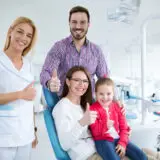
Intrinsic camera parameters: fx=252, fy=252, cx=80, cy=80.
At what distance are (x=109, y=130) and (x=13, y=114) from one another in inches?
20.3

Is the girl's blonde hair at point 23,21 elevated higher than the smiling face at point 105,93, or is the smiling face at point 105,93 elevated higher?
the girl's blonde hair at point 23,21

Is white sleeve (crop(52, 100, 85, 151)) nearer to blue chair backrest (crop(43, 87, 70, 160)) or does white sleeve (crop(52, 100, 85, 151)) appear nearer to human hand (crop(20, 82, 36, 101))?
blue chair backrest (crop(43, 87, 70, 160))

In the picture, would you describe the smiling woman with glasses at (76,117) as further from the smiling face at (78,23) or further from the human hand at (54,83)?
the smiling face at (78,23)

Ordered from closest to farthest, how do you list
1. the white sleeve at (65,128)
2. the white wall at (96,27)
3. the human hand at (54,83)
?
the white sleeve at (65,128)
the human hand at (54,83)
the white wall at (96,27)

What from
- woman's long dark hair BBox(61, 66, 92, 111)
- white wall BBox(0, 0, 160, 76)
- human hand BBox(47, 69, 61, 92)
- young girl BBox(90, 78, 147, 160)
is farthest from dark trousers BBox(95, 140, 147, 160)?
white wall BBox(0, 0, 160, 76)

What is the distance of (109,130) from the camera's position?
Result: 53.9 inches

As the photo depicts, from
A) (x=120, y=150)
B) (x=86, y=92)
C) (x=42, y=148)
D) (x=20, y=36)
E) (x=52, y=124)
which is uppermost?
(x=20, y=36)

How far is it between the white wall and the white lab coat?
1.79 metres

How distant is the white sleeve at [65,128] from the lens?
4.01 feet

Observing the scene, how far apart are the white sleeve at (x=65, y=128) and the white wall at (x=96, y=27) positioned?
1.84 metres

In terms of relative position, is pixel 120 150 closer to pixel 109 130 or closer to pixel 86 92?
pixel 109 130

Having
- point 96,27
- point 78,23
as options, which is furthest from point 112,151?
point 96,27

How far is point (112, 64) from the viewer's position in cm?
332

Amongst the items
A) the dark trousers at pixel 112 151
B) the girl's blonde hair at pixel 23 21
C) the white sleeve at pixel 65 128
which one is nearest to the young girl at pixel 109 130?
the dark trousers at pixel 112 151
